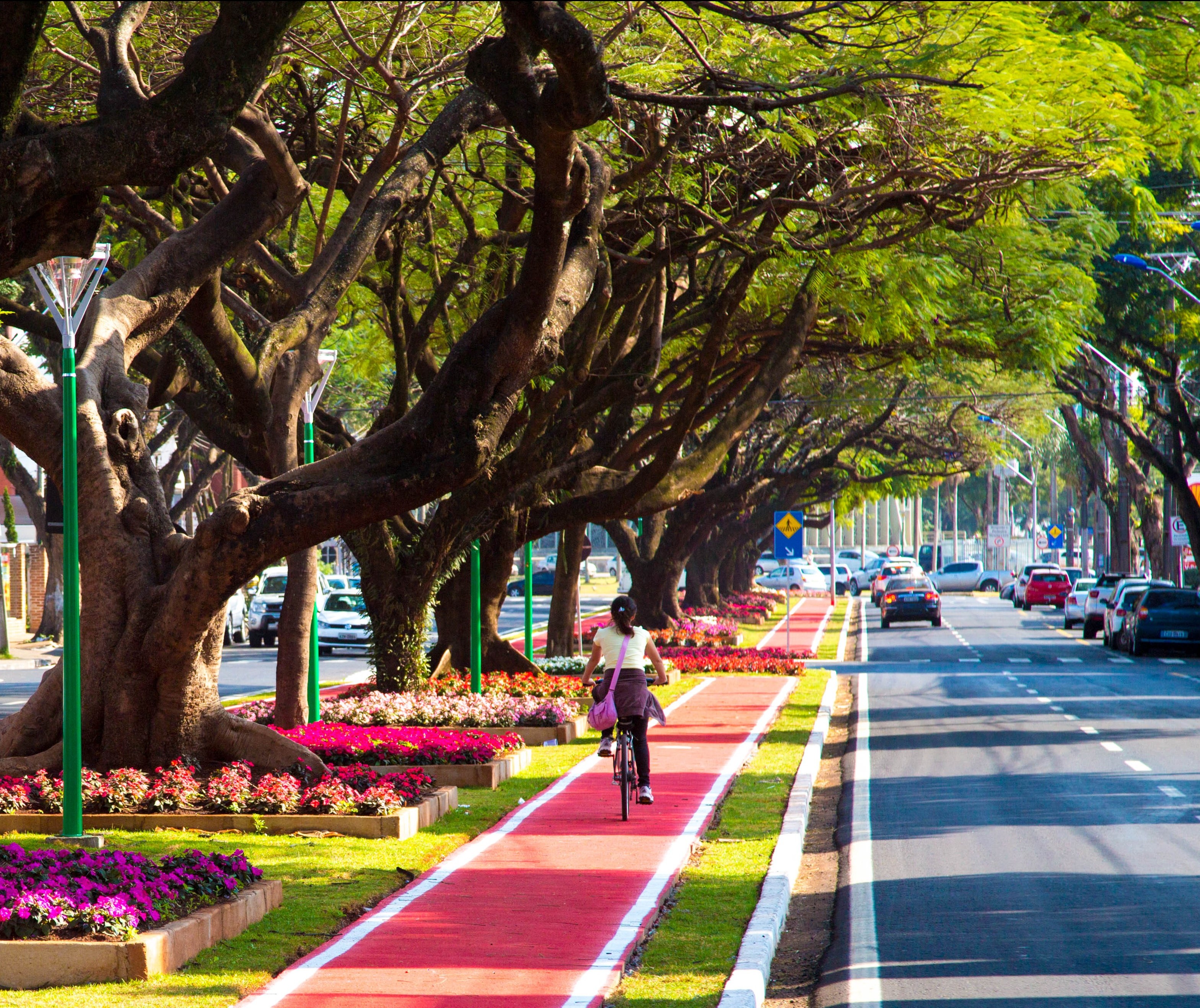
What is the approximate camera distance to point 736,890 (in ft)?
32.4

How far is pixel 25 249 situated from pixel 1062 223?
19760 mm

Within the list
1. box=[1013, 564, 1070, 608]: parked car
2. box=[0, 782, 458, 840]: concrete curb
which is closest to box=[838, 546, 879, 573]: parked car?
box=[1013, 564, 1070, 608]: parked car

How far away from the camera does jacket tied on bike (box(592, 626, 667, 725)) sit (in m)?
12.7

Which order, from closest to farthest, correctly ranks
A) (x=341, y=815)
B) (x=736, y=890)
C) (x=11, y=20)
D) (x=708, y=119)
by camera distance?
1. (x=11, y=20)
2. (x=736, y=890)
3. (x=341, y=815)
4. (x=708, y=119)

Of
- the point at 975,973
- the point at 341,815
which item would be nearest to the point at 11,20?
the point at 975,973

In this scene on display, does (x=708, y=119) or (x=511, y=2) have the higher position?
(x=708, y=119)

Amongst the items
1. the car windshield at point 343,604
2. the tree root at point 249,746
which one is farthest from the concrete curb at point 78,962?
the car windshield at point 343,604

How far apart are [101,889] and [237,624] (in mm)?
36402

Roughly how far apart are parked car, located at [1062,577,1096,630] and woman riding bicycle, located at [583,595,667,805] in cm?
3902

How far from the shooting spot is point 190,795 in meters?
11.9

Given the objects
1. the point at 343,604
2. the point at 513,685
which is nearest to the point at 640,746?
the point at 513,685

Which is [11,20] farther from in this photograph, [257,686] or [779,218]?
[257,686]

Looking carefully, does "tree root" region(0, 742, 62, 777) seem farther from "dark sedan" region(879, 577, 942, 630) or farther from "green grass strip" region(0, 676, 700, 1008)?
"dark sedan" region(879, 577, 942, 630)

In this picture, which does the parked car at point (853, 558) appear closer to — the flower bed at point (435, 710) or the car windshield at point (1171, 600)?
the car windshield at point (1171, 600)
